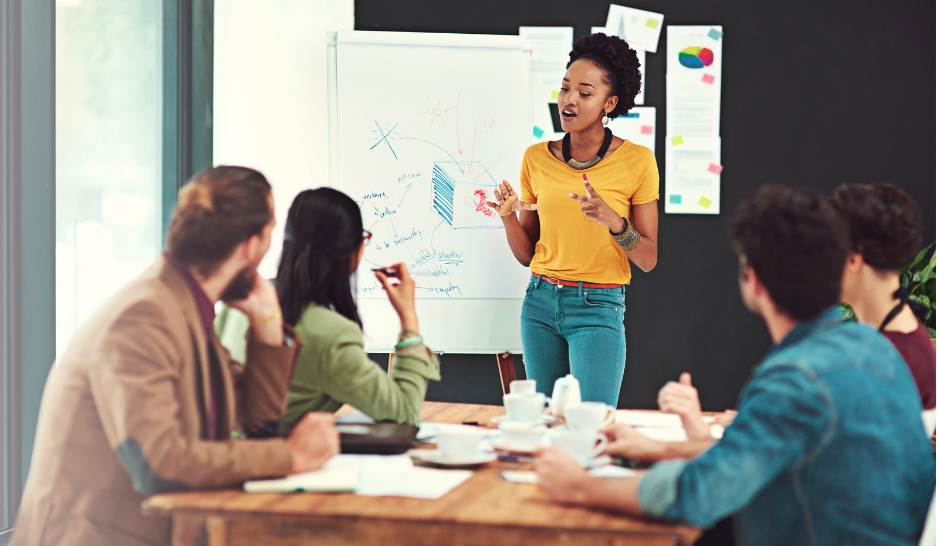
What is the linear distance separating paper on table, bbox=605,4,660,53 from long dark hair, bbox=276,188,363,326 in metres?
2.09

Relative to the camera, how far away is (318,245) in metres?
1.65

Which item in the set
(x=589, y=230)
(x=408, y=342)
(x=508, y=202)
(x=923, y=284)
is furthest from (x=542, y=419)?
(x=923, y=284)

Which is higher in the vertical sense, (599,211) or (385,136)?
(385,136)

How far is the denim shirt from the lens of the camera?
1.01 meters

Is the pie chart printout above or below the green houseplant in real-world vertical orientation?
above

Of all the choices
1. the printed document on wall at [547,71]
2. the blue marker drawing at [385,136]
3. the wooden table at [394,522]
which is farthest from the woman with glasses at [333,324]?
the printed document on wall at [547,71]

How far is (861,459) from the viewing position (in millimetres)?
1030

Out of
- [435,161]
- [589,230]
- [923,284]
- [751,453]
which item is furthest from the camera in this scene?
[435,161]

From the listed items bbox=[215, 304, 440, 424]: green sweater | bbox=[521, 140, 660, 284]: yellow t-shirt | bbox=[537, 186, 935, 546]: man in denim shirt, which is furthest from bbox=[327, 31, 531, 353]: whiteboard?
bbox=[537, 186, 935, 546]: man in denim shirt

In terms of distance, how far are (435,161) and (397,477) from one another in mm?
2018

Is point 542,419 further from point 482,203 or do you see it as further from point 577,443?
point 482,203

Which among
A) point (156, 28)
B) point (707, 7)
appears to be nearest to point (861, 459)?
point (707, 7)

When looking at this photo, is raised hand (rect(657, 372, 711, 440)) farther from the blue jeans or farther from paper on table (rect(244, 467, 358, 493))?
the blue jeans

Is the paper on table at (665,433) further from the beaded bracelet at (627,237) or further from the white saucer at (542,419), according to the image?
the beaded bracelet at (627,237)
